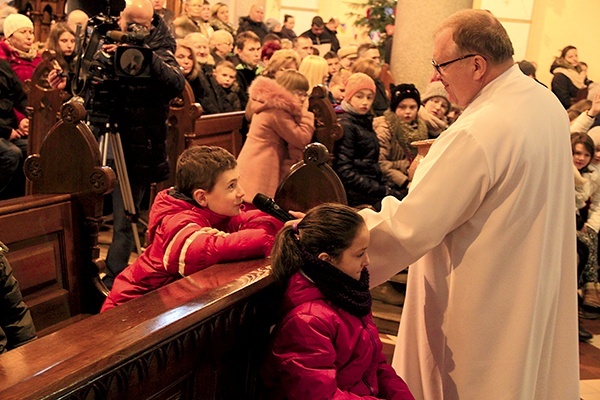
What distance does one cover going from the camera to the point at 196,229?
2.54 metres

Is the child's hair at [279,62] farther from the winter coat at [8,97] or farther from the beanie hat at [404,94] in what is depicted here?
the winter coat at [8,97]

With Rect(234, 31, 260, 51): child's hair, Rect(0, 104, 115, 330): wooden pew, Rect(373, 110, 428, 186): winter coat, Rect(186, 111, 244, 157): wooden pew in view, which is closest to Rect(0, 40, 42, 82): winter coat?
Rect(186, 111, 244, 157): wooden pew

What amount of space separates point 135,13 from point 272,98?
1112 mm

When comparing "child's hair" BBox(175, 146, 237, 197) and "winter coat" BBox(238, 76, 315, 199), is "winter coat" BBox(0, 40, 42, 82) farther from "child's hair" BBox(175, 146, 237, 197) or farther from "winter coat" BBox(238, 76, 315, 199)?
"child's hair" BBox(175, 146, 237, 197)

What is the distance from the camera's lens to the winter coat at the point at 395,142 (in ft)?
19.1

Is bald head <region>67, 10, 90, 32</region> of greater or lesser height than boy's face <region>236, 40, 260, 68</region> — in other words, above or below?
above

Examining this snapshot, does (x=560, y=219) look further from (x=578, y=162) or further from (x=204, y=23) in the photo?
(x=204, y=23)

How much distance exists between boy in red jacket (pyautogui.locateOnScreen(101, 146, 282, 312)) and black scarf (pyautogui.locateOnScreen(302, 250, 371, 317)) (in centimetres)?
→ 38

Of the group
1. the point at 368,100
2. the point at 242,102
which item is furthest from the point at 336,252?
the point at 242,102

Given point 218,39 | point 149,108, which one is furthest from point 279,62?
point 218,39

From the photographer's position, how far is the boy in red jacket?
250 centimetres

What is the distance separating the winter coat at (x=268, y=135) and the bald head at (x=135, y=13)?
39.5 inches

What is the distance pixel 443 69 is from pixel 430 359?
102cm

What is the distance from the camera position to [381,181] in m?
5.73
